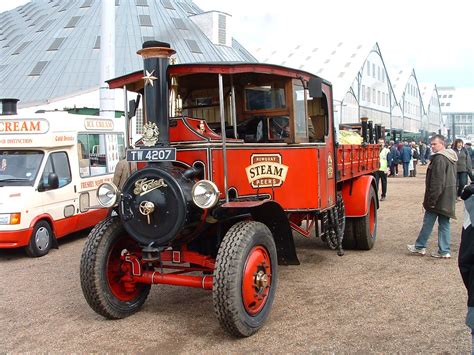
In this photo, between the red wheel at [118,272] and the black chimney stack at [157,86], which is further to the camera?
the red wheel at [118,272]

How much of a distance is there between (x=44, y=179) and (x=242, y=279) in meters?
5.20

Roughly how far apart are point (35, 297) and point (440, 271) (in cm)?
483

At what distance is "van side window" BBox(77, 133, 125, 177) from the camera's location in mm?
9492

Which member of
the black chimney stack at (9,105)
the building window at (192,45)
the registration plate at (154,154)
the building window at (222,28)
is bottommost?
the registration plate at (154,154)

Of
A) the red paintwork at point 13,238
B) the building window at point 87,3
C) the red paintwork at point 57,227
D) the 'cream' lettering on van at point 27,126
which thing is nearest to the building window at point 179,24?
the building window at point 87,3

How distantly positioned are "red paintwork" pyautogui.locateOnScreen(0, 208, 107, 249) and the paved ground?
462 mm

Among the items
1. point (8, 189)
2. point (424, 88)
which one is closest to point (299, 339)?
point (8, 189)

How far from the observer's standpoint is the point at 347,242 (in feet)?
25.1

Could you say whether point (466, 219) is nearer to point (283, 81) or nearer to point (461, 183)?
point (283, 81)

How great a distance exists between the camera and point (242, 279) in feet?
13.8

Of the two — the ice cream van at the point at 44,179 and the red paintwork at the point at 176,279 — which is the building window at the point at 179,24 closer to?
the ice cream van at the point at 44,179

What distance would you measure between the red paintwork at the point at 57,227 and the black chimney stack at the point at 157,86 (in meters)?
4.11

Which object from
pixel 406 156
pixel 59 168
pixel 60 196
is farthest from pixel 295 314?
pixel 406 156

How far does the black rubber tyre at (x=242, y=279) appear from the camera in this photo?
411 cm
